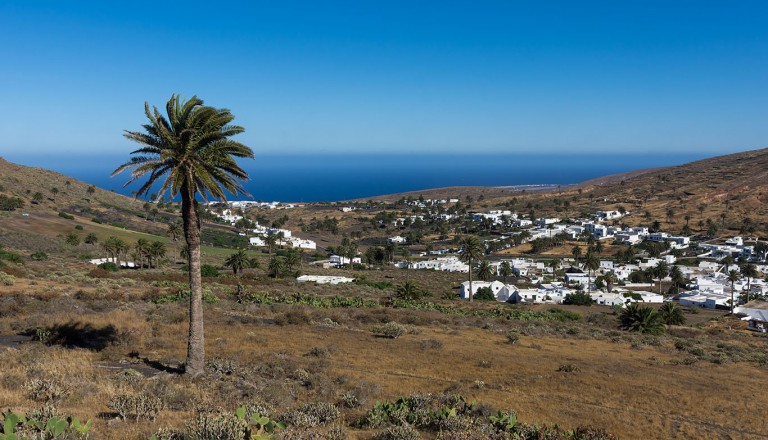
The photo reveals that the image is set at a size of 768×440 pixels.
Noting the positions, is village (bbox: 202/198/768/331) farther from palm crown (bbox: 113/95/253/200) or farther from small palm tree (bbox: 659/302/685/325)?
palm crown (bbox: 113/95/253/200)

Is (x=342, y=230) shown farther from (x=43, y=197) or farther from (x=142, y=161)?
(x=142, y=161)

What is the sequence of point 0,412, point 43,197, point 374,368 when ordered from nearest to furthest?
point 0,412 < point 374,368 < point 43,197

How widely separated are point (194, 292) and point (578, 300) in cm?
5319

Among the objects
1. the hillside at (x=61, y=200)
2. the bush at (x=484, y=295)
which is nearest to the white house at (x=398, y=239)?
the hillside at (x=61, y=200)

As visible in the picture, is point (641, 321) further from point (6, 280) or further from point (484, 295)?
point (6, 280)

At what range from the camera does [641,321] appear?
33750 millimetres

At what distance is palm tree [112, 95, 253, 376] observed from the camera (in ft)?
42.3

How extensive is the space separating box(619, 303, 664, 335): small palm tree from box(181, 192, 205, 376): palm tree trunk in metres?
29.6

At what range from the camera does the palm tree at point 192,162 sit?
42.3 ft

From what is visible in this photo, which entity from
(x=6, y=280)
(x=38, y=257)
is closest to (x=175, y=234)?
(x=38, y=257)

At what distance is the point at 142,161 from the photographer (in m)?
13.1

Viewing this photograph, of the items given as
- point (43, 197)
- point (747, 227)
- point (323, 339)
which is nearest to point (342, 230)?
point (43, 197)

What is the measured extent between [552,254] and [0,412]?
106 metres

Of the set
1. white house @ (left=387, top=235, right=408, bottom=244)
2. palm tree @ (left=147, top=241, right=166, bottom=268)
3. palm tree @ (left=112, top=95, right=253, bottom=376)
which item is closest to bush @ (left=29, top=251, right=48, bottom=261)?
palm tree @ (left=147, top=241, right=166, bottom=268)
